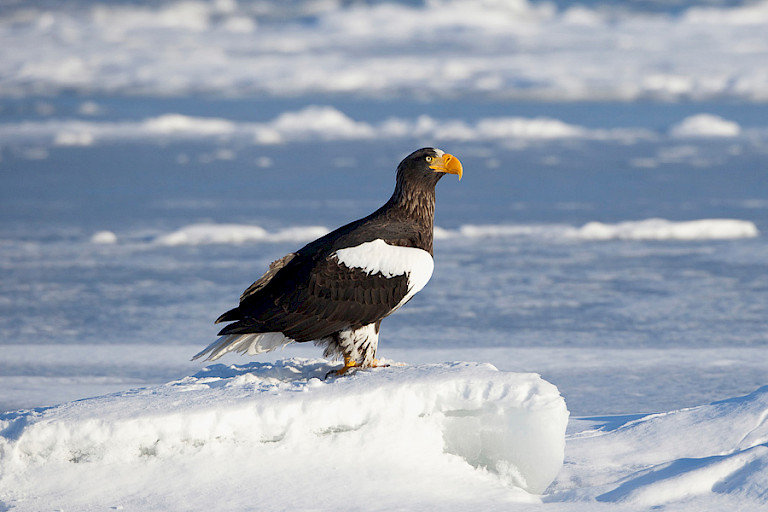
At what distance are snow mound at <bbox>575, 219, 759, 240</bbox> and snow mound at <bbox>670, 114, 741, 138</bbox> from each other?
6530 mm

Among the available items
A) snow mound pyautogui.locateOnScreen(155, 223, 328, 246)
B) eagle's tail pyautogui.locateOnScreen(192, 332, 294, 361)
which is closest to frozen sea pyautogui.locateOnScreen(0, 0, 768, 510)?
snow mound pyautogui.locateOnScreen(155, 223, 328, 246)

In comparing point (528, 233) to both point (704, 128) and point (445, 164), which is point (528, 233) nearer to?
point (445, 164)

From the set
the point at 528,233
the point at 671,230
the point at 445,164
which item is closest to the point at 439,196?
the point at 528,233

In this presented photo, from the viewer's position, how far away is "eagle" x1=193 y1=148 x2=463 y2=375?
380 cm

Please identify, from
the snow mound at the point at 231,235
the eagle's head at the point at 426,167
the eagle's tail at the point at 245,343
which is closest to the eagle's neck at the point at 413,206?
the eagle's head at the point at 426,167

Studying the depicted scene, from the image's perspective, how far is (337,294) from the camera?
12.5 feet

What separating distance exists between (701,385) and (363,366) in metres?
1.59

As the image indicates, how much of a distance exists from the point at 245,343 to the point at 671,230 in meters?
4.82

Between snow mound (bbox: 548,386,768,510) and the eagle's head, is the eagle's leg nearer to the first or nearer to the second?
the eagle's head

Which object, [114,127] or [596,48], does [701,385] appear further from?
[596,48]

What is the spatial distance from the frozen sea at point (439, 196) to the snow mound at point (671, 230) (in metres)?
0.03

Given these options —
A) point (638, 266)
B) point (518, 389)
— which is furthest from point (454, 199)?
point (518, 389)

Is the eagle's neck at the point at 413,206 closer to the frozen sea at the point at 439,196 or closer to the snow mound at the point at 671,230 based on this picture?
the frozen sea at the point at 439,196

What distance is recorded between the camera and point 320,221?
8.50 meters
